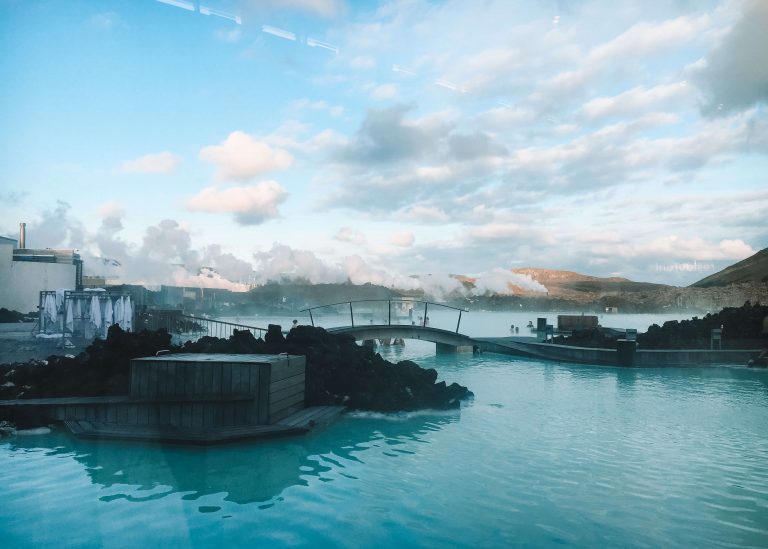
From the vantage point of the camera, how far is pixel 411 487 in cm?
866

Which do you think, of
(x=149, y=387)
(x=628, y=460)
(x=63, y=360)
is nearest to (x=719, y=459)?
(x=628, y=460)

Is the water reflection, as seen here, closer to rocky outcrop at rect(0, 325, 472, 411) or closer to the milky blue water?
the milky blue water

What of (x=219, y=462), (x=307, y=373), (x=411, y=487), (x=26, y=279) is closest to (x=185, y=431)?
(x=219, y=462)

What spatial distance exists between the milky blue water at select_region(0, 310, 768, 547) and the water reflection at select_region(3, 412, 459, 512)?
36mm

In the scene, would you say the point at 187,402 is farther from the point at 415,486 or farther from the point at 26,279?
the point at 26,279

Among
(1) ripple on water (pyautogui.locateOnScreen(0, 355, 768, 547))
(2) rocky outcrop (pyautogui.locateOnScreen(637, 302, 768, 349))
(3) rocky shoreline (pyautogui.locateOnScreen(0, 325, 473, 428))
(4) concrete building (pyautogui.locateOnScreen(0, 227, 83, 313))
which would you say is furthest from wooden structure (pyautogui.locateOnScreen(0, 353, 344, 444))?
(4) concrete building (pyautogui.locateOnScreen(0, 227, 83, 313))

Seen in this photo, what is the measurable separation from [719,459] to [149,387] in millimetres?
10851

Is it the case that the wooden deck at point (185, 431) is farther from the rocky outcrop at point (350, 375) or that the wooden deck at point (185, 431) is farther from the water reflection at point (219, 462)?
the rocky outcrop at point (350, 375)

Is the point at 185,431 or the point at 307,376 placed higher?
the point at 307,376

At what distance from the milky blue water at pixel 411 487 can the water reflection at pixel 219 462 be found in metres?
0.04

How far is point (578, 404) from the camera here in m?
17.1

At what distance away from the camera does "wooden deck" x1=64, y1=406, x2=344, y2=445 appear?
10227mm

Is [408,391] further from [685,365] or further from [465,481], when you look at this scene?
[685,365]

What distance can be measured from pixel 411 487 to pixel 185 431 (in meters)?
4.50
